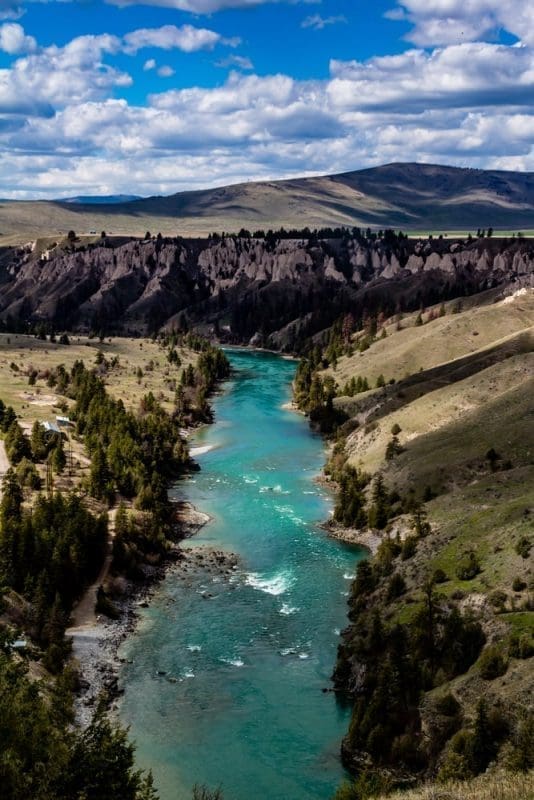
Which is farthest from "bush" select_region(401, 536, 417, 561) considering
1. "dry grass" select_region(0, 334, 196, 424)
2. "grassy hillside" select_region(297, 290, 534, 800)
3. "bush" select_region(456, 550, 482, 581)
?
"dry grass" select_region(0, 334, 196, 424)

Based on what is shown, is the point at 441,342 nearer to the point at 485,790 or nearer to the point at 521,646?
the point at 521,646

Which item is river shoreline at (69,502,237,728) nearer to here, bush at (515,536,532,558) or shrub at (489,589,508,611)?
shrub at (489,589,508,611)

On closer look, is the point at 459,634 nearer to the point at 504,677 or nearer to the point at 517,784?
the point at 504,677

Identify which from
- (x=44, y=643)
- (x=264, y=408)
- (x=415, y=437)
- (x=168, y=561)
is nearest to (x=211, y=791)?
(x=44, y=643)

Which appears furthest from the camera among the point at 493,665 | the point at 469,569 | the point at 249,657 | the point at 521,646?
the point at 469,569

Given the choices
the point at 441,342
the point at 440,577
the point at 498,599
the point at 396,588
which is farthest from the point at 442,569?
the point at 441,342

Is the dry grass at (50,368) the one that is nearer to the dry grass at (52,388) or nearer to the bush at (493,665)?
the dry grass at (52,388)

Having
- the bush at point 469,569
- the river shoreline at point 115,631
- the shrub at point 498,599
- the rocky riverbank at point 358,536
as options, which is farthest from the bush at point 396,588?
the river shoreline at point 115,631
